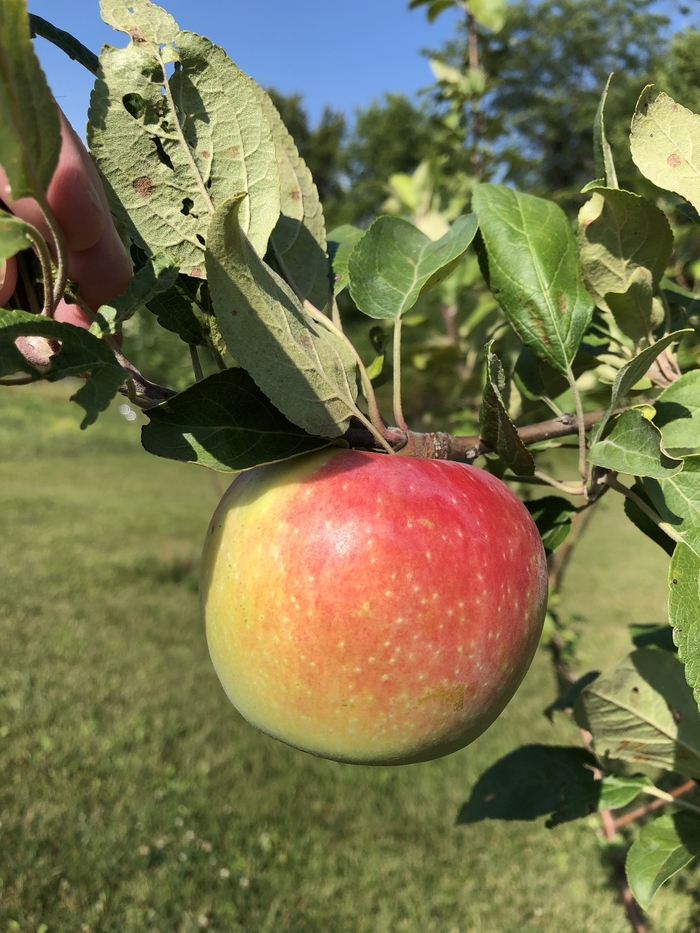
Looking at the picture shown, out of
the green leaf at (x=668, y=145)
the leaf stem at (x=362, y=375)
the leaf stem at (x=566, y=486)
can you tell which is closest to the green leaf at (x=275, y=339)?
the leaf stem at (x=362, y=375)

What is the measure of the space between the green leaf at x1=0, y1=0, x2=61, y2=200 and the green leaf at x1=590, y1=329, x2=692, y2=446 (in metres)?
0.45

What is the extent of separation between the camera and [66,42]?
1.90 ft

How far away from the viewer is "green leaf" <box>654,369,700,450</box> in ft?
2.16

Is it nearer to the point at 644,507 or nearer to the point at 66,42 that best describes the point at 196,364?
the point at 66,42

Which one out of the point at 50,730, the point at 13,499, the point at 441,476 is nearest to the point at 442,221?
the point at 441,476

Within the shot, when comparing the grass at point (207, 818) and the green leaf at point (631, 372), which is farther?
the grass at point (207, 818)

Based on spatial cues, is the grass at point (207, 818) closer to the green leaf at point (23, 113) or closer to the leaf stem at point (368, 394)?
the leaf stem at point (368, 394)

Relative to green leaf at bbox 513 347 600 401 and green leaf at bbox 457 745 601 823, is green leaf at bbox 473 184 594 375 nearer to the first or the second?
green leaf at bbox 513 347 600 401

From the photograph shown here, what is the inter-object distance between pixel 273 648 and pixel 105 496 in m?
6.40

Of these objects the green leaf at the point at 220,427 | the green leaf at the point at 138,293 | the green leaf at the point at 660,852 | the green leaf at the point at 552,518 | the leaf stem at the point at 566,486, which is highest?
the green leaf at the point at 138,293

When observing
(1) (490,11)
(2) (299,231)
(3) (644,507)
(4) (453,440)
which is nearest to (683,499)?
(3) (644,507)

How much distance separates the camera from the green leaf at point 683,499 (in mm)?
591

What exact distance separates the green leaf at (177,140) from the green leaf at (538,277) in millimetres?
253

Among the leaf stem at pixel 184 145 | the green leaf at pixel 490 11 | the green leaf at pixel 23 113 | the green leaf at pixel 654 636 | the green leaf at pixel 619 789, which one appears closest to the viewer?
the green leaf at pixel 23 113
